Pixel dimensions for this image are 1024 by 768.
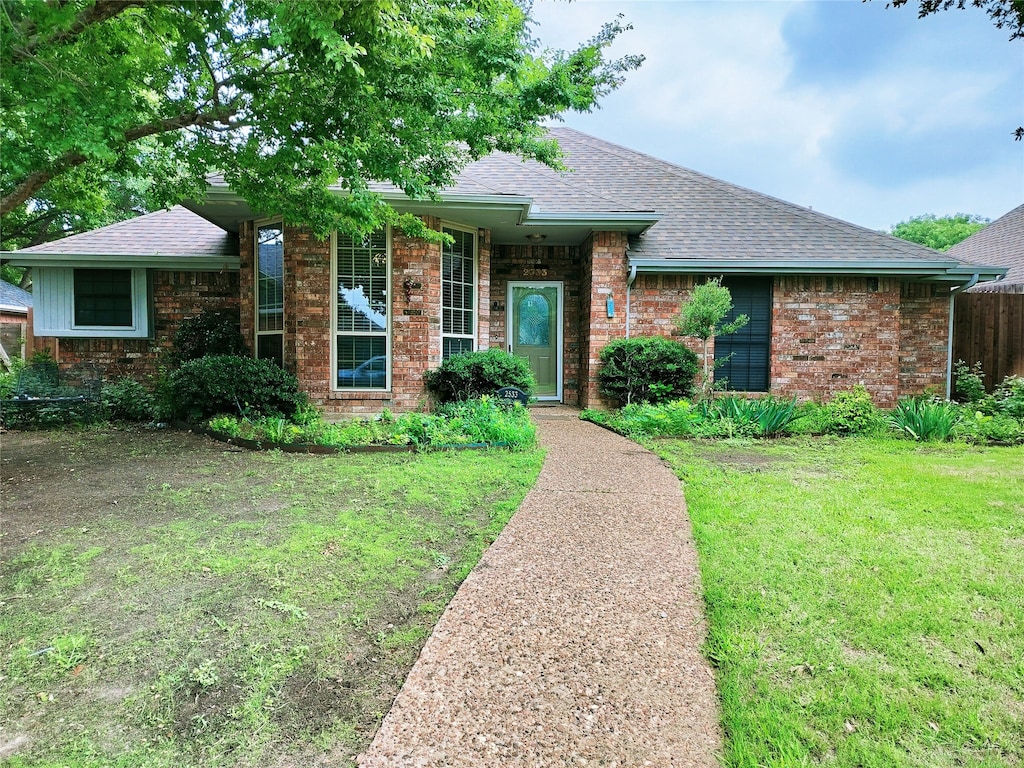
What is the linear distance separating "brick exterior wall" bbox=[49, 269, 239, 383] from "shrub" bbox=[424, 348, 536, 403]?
187 inches

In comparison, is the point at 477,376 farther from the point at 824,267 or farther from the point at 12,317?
the point at 12,317

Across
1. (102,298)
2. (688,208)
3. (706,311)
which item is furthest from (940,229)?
(102,298)

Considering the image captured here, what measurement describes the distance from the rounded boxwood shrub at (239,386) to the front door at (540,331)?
4476 millimetres

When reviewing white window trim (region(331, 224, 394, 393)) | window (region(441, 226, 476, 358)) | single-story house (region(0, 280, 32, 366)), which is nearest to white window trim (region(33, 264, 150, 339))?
white window trim (region(331, 224, 394, 393))

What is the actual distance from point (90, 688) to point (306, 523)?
191 centimetres

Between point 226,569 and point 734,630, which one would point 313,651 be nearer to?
point 226,569

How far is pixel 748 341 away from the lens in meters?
10.1

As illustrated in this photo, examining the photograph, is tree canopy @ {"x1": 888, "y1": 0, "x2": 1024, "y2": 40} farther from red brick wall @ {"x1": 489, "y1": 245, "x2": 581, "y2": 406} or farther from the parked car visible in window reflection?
red brick wall @ {"x1": 489, "y1": 245, "x2": 581, "y2": 406}

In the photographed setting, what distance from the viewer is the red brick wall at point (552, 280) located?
1076 centimetres

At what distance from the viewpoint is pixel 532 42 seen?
21.4 feet

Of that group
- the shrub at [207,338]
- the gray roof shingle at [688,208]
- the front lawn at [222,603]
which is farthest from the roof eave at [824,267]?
the shrub at [207,338]

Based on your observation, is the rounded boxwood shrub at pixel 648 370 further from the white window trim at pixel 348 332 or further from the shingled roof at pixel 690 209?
the white window trim at pixel 348 332

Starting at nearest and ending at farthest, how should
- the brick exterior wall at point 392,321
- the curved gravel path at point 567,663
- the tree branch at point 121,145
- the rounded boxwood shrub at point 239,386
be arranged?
1. the curved gravel path at point 567,663
2. the tree branch at point 121,145
3. the rounded boxwood shrub at point 239,386
4. the brick exterior wall at point 392,321

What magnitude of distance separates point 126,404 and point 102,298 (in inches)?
94.3
